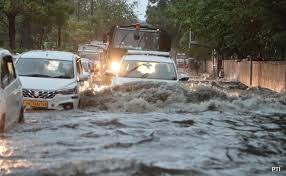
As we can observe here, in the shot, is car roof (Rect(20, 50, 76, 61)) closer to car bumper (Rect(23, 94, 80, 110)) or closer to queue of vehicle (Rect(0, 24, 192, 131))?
queue of vehicle (Rect(0, 24, 192, 131))

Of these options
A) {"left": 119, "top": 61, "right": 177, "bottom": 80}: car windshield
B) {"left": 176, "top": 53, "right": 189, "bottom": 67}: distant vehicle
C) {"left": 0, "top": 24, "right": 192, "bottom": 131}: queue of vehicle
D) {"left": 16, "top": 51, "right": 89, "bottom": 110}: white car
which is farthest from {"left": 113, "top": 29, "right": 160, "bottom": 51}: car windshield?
{"left": 176, "top": 53, "right": 189, "bottom": 67}: distant vehicle

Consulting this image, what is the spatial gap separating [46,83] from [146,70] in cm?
380

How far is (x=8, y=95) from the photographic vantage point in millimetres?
10695

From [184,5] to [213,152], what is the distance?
32364 mm

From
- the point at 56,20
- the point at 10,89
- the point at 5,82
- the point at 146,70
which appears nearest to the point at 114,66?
the point at 146,70

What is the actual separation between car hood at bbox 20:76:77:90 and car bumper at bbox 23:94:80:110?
0.81ft

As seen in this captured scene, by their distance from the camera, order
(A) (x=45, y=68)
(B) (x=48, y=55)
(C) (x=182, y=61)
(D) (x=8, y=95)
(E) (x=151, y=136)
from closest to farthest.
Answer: (D) (x=8, y=95)
(E) (x=151, y=136)
(A) (x=45, y=68)
(B) (x=48, y=55)
(C) (x=182, y=61)

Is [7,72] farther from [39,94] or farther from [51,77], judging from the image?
[51,77]

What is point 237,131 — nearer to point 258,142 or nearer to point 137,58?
point 258,142

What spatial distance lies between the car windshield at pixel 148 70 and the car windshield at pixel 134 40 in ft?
22.9

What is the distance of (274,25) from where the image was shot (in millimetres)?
22719

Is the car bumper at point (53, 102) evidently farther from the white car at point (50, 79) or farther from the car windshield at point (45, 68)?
the car windshield at point (45, 68)

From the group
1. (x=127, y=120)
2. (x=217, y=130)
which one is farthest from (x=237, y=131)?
(x=127, y=120)

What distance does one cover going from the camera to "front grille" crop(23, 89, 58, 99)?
14.5 metres
